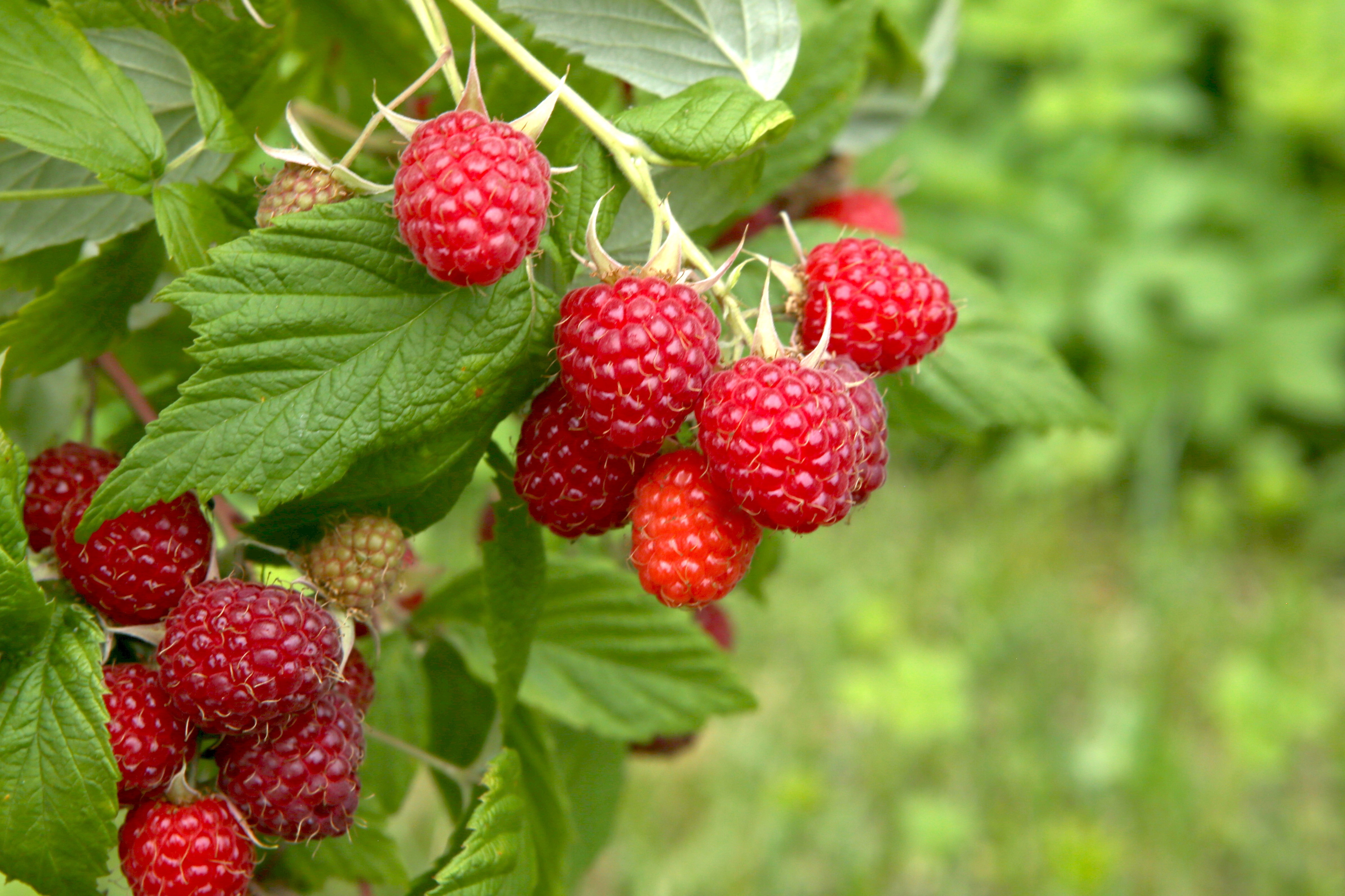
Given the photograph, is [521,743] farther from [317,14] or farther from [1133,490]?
A: [1133,490]

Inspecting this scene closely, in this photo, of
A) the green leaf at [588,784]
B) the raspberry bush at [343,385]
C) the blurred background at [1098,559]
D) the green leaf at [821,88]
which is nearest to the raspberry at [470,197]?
the raspberry bush at [343,385]

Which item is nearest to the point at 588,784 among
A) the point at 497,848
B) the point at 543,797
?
the point at 543,797

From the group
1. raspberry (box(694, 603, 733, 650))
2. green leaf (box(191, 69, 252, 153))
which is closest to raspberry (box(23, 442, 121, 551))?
green leaf (box(191, 69, 252, 153))

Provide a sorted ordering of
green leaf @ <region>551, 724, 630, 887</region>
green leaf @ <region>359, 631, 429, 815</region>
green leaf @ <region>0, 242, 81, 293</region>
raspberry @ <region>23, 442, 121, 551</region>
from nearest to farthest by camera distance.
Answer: raspberry @ <region>23, 442, 121, 551</region> → green leaf @ <region>0, 242, 81, 293</region> → green leaf @ <region>359, 631, 429, 815</region> → green leaf @ <region>551, 724, 630, 887</region>

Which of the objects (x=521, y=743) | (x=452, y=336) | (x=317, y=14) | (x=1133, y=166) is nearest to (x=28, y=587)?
(x=452, y=336)

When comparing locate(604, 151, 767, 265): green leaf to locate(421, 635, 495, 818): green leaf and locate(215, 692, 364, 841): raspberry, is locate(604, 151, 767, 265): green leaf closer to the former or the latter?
locate(215, 692, 364, 841): raspberry

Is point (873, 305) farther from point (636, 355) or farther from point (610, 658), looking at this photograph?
point (610, 658)
